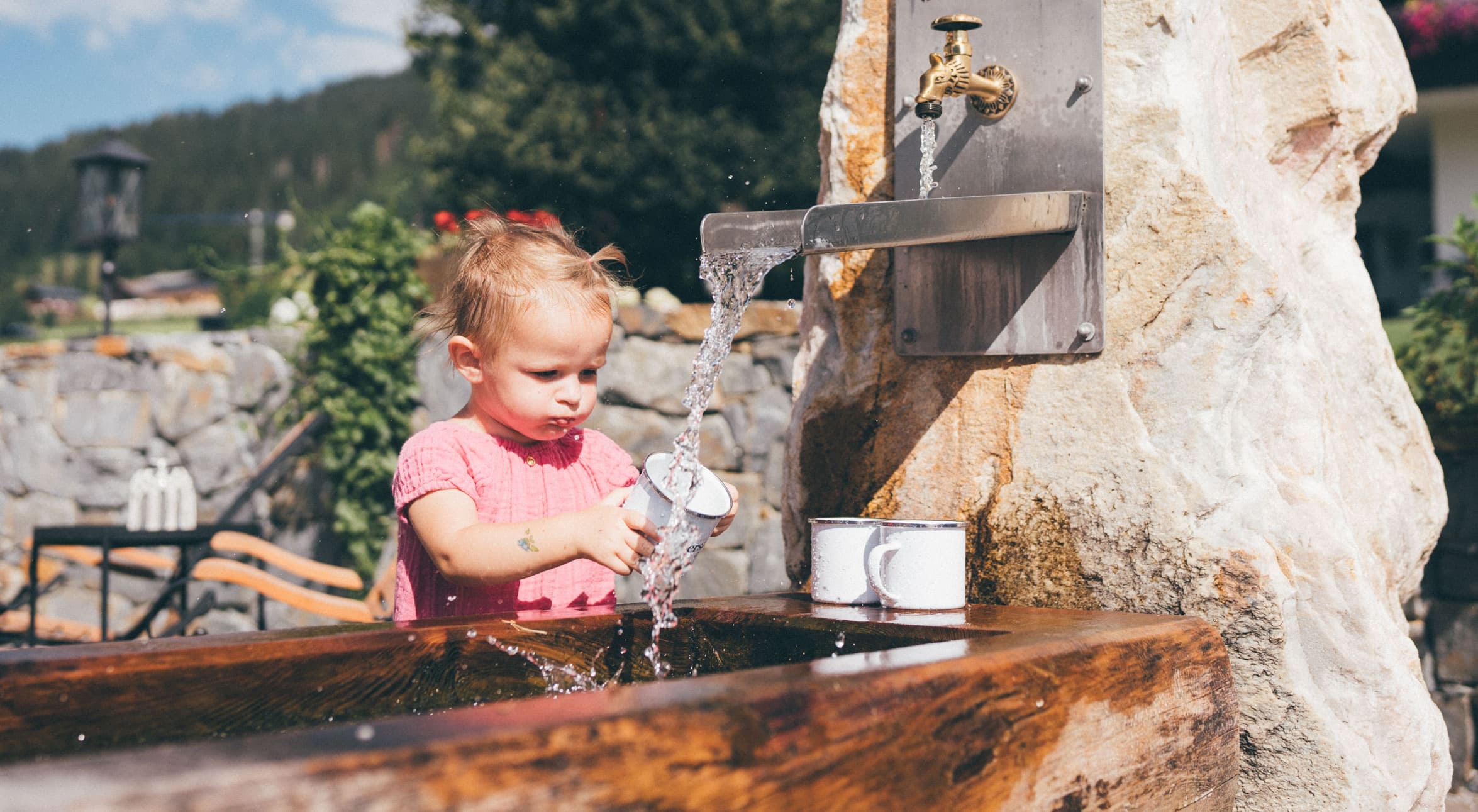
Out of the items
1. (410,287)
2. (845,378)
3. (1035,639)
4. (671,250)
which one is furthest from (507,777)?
(671,250)

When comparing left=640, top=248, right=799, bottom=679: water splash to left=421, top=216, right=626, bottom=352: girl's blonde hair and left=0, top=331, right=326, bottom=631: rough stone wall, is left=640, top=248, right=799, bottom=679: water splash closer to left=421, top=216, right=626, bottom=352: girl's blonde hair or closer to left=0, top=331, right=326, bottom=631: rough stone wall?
left=421, top=216, right=626, bottom=352: girl's blonde hair

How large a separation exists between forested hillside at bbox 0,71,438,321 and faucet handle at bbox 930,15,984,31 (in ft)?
83.4

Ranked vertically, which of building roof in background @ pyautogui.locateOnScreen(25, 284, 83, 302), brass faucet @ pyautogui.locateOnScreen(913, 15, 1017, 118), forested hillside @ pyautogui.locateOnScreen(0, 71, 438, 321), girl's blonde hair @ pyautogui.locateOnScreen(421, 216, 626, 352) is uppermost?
forested hillside @ pyautogui.locateOnScreen(0, 71, 438, 321)

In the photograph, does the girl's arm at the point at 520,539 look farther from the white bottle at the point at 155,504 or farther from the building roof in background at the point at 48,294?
the building roof in background at the point at 48,294

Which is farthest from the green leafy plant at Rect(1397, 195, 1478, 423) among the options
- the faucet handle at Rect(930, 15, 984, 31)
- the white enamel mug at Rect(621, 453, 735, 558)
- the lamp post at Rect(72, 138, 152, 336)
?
the lamp post at Rect(72, 138, 152, 336)

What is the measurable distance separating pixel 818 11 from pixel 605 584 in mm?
9520

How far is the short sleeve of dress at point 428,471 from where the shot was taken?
1.78 metres

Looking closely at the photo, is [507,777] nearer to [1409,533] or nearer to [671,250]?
[1409,533]

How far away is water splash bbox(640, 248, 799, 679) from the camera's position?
155 centimetres

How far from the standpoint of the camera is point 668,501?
5.13 ft

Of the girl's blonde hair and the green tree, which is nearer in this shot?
the girl's blonde hair

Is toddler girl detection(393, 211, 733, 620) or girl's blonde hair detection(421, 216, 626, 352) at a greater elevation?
girl's blonde hair detection(421, 216, 626, 352)

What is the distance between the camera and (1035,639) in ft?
4.23

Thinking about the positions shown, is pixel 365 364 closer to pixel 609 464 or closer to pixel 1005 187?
pixel 609 464
